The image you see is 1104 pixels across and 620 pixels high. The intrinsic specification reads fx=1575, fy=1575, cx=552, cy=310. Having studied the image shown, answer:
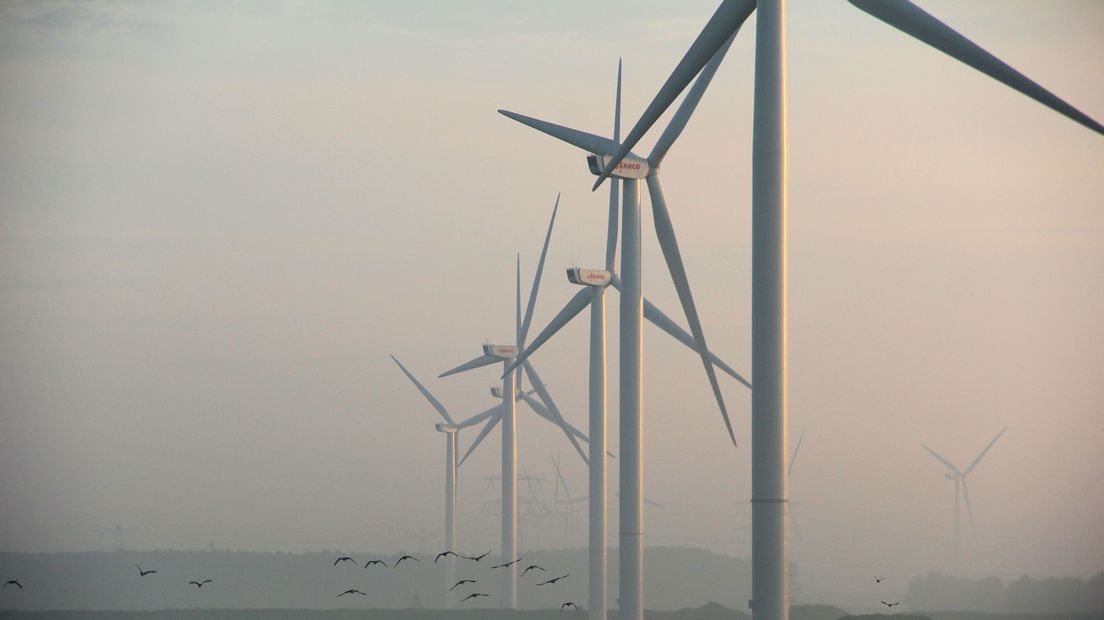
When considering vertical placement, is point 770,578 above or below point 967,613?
above

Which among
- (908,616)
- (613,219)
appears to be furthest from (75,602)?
(613,219)

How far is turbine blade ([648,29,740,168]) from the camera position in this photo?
59.2 m

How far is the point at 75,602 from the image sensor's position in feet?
550

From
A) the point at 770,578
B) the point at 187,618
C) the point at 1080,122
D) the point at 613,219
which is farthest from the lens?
the point at 187,618

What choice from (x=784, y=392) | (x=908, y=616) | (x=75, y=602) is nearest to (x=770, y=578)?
(x=784, y=392)

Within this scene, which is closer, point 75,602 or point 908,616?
point 908,616

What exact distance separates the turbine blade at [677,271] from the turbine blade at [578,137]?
3017mm

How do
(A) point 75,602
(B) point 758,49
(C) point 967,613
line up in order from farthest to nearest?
(C) point 967,613, (A) point 75,602, (B) point 758,49

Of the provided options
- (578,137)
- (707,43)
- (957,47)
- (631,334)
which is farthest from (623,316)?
(957,47)

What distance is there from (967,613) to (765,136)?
152 m

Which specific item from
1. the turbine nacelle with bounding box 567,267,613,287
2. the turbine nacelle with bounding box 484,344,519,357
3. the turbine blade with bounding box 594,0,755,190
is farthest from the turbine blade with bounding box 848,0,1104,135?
the turbine nacelle with bounding box 484,344,519,357

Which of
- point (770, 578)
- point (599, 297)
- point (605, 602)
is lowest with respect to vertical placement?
point (605, 602)

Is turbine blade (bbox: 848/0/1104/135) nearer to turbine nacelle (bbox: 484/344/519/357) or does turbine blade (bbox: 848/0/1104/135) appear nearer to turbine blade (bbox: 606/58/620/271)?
turbine blade (bbox: 606/58/620/271)

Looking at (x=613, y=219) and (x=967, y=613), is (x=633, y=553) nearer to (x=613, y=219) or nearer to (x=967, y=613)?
(x=613, y=219)
